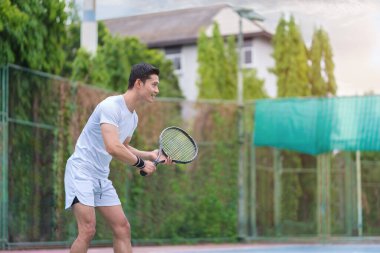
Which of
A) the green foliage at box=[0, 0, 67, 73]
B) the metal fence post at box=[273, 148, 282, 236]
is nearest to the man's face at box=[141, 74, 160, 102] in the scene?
the green foliage at box=[0, 0, 67, 73]

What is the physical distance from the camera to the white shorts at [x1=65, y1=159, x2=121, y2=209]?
591cm

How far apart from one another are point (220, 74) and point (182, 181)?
1434 cm

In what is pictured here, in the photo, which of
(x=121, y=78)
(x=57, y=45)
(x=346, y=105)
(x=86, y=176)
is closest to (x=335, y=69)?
A: (x=346, y=105)

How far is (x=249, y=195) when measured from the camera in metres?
18.0

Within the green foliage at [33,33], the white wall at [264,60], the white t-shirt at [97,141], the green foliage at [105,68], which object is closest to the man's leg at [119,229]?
the white t-shirt at [97,141]

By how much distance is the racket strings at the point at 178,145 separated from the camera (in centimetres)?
636

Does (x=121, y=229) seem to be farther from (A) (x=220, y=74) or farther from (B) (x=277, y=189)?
(A) (x=220, y=74)

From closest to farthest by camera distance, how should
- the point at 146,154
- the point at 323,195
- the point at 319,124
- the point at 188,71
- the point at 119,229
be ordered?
the point at 119,229 → the point at 146,154 → the point at 319,124 → the point at 323,195 → the point at 188,71

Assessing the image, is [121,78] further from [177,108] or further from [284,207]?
[284,207]

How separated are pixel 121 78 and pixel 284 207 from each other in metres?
4.65

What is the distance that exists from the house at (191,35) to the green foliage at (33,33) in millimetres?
25518

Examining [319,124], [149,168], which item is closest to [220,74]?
[319,124]

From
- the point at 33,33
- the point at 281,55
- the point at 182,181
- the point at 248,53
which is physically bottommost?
the point at 182,181

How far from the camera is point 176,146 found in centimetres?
645
